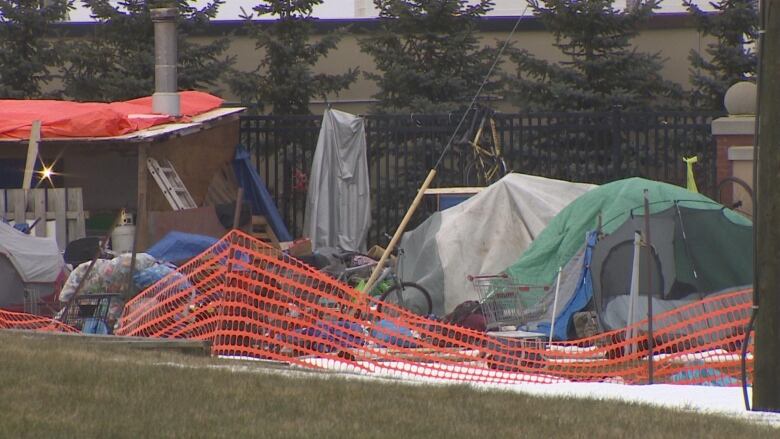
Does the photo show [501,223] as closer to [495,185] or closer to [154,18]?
[495,185]

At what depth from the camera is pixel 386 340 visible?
13.9 meters

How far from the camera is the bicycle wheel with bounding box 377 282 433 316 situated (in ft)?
53.8

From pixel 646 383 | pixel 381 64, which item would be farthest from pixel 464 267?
pixel 381 64

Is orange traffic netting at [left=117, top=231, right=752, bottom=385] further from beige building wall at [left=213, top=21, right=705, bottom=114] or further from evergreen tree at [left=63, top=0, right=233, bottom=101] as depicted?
beige building wall at [left=213, top=21, right=705, bottom=114]

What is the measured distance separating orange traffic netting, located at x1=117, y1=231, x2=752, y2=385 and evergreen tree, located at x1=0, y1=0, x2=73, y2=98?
12.3 metres

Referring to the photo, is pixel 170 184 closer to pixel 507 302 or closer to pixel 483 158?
pixel 483 158

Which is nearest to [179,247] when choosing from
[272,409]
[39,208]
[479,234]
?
[39,208]

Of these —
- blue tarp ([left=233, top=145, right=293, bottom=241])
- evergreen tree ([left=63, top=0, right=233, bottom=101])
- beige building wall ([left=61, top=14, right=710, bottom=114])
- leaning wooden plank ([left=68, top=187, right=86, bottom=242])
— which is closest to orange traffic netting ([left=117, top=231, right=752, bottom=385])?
leaning wooden plank ([left=68, top=187, right=86, bottom=242])

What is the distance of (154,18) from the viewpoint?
20.9 m

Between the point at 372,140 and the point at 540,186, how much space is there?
5.61 meters

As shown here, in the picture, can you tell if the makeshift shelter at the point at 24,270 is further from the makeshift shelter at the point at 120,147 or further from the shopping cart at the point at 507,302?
the shopping cart at the point at 507,302

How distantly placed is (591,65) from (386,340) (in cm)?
A: 1079

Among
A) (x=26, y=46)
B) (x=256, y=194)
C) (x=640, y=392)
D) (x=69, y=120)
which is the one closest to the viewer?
(x=640, y=392)

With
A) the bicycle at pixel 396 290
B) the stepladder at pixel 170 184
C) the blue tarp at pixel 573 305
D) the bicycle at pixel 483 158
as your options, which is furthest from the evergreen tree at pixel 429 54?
the blue tarp at pixel 573 305
